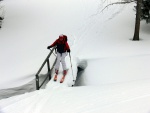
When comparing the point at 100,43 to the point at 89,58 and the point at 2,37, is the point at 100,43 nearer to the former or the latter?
the point at 89,58

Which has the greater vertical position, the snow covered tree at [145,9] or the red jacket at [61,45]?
the snow covered tree at [145,9]

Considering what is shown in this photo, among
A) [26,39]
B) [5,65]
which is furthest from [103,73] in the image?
[26,39]

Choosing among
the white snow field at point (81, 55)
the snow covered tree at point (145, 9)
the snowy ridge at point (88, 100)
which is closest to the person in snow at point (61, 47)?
the white snow field at point (81, 55)

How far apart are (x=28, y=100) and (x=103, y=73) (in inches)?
200

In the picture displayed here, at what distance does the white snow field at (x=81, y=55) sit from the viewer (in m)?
8.21

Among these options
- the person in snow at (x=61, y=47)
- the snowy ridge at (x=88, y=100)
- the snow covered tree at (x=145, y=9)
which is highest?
the snow covered tree at (x=145, y=9)

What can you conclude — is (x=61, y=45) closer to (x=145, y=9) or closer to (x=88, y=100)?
(x=88, y=100)

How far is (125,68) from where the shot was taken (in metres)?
13.3

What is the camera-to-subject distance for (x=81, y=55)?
1559 centimetres

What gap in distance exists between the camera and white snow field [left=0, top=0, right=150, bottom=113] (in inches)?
323

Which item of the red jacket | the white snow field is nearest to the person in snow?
the red jacket

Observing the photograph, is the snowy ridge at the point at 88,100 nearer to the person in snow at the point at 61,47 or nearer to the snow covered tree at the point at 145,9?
the person in snow at the point at 61,47

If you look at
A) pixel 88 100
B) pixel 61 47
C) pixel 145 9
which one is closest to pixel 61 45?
pixel 61 47

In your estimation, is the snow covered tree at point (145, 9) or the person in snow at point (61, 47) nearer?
the person in snow at point (61, 47)
